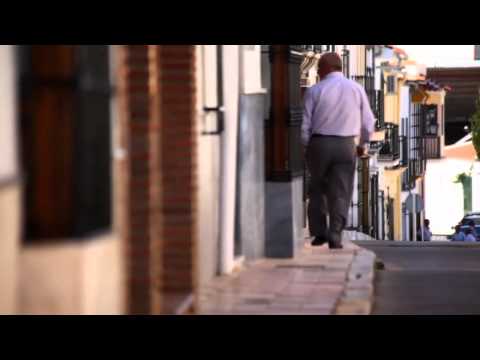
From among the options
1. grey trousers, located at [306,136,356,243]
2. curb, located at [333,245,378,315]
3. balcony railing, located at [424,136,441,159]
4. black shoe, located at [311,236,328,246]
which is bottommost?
balcony railing, located at [424,136,441,159]

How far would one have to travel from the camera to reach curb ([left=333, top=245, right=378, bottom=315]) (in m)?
7.55

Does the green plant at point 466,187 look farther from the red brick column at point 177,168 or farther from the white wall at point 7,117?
the white wall at point 7,117

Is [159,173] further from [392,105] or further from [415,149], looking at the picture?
[415,149]

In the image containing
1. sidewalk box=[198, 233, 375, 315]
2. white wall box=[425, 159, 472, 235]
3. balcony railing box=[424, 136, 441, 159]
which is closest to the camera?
sidewalk box=[198, 233, 375, 315]

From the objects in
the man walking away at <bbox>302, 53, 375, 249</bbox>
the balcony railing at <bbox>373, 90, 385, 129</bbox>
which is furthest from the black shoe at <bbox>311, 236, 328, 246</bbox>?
the balcony railing at <bbox>373, 90, 385, 129</bbox>

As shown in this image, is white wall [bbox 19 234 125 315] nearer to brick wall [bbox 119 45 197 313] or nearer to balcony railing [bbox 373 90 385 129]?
brick wall [bbox 119 45 197 313]

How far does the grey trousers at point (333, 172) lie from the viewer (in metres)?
9.75

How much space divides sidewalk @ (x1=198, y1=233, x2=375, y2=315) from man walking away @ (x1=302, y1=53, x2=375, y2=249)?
1.09ft
